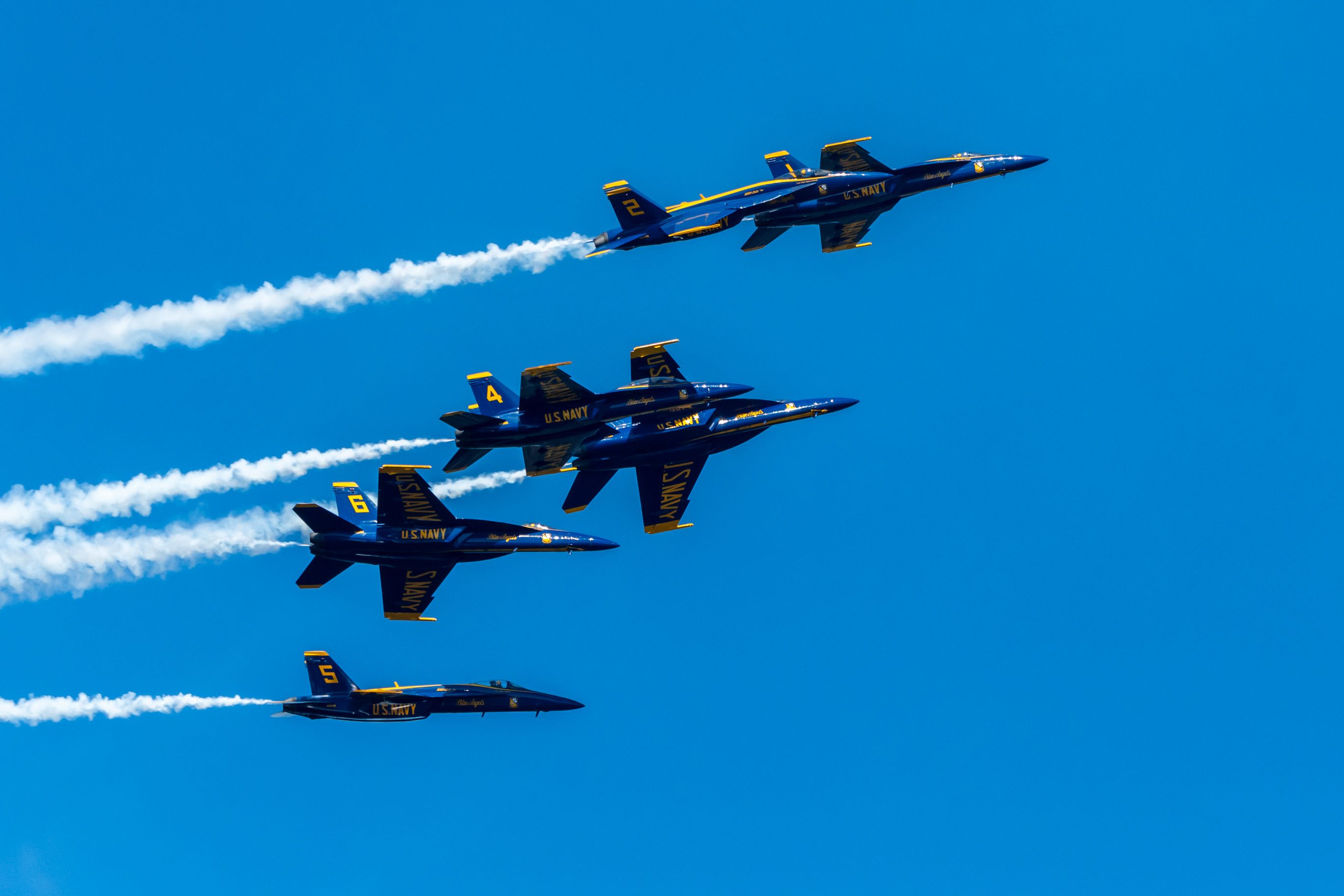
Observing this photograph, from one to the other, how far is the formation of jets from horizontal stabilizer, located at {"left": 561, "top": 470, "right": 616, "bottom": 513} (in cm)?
7

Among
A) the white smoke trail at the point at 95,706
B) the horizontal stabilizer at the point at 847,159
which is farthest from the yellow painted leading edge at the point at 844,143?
the white smoke trail at the point at 95,706

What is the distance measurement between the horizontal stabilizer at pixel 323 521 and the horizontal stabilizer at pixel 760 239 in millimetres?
24012

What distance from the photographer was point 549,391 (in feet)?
182

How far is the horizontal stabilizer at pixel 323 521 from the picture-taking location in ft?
186

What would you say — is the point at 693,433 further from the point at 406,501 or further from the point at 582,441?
the point at 406,501

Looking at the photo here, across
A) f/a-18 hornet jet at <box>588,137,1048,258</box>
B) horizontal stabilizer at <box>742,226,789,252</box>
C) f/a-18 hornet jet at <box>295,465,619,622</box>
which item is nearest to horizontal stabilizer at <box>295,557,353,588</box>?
f/a-18 hornet jet at <box>295,465,619,622</box>

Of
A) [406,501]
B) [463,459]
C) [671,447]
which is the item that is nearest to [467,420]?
[463,459]

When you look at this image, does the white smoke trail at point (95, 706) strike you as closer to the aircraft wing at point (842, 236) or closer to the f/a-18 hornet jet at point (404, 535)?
the f/a-18 hornet jet at point (404, 535)

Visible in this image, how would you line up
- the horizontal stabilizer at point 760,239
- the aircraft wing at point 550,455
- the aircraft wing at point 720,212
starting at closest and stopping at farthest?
the aircraft wing at point 550,455
the aircraft wing at point 720,212
the horizontal stabilizer at point 760,239

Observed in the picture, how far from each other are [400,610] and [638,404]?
618 inches

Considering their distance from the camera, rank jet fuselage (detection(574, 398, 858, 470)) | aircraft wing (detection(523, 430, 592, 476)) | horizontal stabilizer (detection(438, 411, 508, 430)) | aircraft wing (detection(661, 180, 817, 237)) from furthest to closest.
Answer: aircraft wing (detection(661, 180, 817, 237))
jet fuselage (detection(574, 398, 858, 470))
aircraft wing (detection(523, 430, 592, 476))
horizontal stabilizer (detection(438, 411, 508, 430))

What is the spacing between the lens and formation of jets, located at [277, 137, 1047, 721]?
5634 cm

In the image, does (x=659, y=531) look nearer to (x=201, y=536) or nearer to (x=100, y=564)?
(x=201, y=536)

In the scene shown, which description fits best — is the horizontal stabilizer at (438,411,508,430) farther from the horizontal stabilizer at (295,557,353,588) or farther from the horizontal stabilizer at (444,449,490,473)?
the horizontal stabilizer at (295,557,353,588)
